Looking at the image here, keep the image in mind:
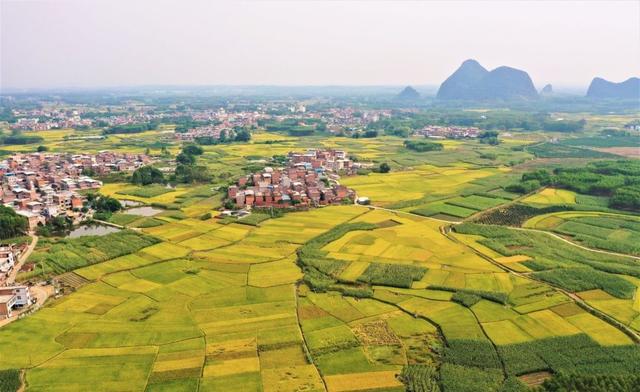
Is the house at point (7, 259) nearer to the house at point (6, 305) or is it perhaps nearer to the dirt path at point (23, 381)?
the house at point (6, 305)

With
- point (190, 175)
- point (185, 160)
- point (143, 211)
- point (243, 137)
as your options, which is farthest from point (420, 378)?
point (243, 137)

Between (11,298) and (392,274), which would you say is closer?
(11,298)

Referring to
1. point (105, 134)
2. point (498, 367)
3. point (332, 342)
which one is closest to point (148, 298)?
point (332, 342)

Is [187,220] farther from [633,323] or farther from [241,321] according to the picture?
[633,323]

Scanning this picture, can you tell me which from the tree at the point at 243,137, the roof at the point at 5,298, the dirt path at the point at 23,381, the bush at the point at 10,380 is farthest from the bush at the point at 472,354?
the tree at the point at 243,137

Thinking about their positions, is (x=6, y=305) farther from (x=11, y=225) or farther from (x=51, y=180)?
(x=51, y=180)
